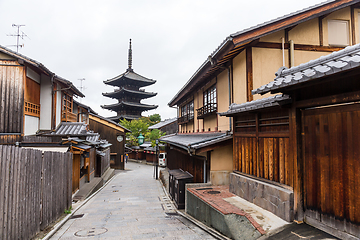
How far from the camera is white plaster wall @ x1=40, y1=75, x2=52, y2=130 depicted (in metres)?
15.1

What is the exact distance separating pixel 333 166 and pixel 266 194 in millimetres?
2206

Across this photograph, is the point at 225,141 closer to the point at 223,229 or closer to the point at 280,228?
the point at 223,229

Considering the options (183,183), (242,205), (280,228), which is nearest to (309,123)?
(280,228)

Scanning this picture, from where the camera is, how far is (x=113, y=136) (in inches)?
1225

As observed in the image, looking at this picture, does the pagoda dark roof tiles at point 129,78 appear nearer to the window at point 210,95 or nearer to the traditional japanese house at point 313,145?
the window at point 210,95

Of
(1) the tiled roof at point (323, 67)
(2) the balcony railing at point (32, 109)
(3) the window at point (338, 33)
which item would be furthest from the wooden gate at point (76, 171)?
(3) the window at point (338, 33)

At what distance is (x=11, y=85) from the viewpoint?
1284 centimetres

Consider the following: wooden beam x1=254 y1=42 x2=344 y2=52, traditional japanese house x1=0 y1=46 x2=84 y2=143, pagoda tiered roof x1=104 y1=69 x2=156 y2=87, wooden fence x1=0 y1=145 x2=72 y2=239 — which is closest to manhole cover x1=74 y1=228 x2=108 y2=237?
wooden fence x1=0 y1=145 x2=72 y2=239

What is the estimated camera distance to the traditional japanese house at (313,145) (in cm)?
416

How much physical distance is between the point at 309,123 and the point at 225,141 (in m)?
4.72

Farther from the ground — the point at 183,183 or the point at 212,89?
the point at 212,89

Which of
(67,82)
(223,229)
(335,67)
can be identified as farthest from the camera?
(67,82)

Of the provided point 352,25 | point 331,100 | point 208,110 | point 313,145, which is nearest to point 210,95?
point 208,110

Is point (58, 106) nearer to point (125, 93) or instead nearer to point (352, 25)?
point (352, 25)
